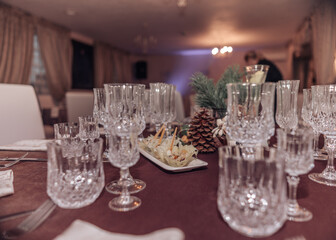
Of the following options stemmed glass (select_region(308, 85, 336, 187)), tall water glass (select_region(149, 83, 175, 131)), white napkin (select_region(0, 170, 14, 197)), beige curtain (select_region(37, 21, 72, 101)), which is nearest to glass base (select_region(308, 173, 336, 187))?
stemmed glass (select_region(308, 85, 336, 187))

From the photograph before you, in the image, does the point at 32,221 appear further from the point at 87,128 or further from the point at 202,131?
the point at 202,131

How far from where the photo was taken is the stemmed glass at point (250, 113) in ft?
2.27

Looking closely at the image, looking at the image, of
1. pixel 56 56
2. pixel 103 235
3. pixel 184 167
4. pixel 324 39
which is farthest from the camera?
pixel 56 56

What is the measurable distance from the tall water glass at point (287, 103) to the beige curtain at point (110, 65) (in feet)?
21.4

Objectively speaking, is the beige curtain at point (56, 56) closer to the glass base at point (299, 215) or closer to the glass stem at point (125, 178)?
the glass stem at point (125, 178)

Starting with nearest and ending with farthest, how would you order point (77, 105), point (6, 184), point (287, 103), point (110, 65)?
point (6, 184) < point (287, 103) < point (77, 105) < point (110, 65)

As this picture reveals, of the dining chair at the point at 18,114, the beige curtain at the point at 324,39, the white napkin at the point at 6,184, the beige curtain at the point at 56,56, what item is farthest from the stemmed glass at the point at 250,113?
the beige curtain at the point at 56,56

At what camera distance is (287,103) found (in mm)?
977

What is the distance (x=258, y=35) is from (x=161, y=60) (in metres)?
3.98

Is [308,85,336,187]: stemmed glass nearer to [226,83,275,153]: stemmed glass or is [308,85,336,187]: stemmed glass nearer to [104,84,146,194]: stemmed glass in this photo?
[226,83,275,153]: stemmed glass

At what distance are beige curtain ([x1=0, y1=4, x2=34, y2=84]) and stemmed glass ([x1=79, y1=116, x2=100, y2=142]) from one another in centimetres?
415

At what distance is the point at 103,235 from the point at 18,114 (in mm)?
1568

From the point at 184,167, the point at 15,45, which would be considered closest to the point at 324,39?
the point at 184,167

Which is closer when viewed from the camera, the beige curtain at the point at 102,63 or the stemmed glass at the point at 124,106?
the stemmed glass at the point at 124,106
